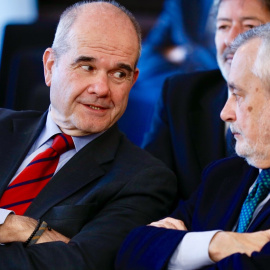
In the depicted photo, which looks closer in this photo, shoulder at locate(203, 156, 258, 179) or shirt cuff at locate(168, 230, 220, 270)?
shirt cuff at locate(168, 230, 220, 270)

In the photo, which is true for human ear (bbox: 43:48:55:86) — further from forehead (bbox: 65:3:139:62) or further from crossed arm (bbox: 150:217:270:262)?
crossed arm (bbox: 150:217:270:262)

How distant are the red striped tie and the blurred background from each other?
2.84 ft

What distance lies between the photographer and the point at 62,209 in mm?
2037

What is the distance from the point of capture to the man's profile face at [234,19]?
2.63 m

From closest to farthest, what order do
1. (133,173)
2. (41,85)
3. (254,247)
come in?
(254,247) < (133,173) < (41,85)

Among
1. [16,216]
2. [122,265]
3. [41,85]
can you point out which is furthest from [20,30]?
[122,265]

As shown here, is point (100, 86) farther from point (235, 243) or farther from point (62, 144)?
point (235, 243)

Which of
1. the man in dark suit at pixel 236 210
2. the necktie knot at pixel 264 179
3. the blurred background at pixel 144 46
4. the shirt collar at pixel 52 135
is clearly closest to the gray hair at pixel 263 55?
the man in dark suit at pixel 236 210

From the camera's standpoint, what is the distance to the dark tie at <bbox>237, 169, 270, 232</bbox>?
180cm

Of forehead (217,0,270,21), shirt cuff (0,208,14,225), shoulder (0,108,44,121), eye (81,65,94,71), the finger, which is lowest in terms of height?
shirt cuff (0,208,14,225)

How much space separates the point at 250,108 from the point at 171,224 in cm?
42

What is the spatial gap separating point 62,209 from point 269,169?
2.15 feet

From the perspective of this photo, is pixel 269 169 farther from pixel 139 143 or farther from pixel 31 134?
pixel 139 143

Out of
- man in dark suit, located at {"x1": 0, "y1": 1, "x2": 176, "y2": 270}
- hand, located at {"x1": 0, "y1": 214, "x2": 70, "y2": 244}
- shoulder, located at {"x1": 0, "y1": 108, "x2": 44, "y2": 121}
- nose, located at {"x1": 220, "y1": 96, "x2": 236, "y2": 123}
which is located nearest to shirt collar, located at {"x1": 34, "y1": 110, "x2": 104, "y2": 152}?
man in dark suit, located at {"x1": 0, "y1": 1, "x2": 176, "y2": 270}
